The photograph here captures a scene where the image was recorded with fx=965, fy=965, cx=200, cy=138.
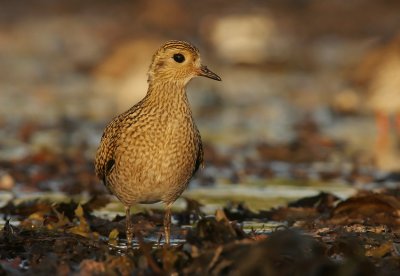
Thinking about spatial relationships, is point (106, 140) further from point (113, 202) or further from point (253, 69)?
point (253, 69)

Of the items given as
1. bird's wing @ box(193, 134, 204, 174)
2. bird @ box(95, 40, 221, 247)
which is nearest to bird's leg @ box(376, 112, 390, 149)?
bird's wing @ box(193, 134, 204, 174)

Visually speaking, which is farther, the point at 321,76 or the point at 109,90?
the point at 321,76

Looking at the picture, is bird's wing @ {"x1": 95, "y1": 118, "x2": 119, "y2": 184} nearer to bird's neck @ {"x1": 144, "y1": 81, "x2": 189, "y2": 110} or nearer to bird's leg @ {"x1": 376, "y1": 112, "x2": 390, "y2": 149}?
bird's neck @ {"x1": 144, "y1": 81, "x2": 189, "y2": 110}

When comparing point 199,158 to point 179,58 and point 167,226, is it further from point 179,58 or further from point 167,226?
point 179,58

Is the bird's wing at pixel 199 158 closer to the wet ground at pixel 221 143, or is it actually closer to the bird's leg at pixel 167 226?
the bird's leg at pixel 167 226

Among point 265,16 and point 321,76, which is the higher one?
point 265,16

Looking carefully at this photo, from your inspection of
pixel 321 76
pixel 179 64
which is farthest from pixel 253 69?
pixel 179 64

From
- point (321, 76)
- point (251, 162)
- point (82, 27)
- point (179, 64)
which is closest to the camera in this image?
point (179, 64)

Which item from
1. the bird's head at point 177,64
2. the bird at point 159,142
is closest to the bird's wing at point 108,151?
the bird at point 159,142
